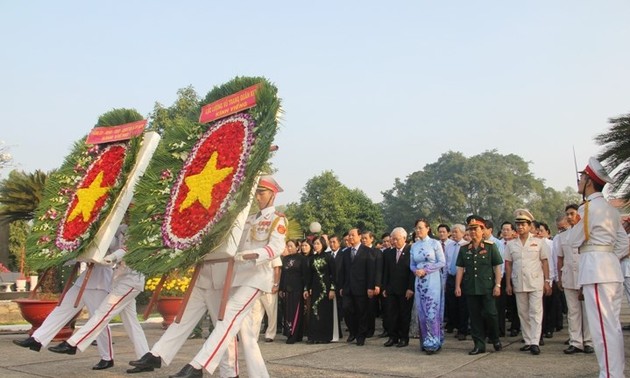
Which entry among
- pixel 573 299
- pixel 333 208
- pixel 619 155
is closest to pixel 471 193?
pixel 333 208

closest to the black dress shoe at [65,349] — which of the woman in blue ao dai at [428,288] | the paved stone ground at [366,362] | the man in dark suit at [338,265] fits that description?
the paved stone ground at [366,362]

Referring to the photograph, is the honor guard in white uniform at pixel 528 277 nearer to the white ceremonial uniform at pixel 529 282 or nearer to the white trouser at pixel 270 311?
the white ceremonial uniform at pixel 529 282

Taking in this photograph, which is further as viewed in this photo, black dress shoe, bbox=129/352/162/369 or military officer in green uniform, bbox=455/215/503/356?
military officer in green uniform, bbox=455/215/503/356

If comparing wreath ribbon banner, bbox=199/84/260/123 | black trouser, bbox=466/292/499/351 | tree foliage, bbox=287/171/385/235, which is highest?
tree foliage, bbox=287/171/385/235

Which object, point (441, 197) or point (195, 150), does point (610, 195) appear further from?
point (441, 197)

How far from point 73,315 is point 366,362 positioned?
345 cm

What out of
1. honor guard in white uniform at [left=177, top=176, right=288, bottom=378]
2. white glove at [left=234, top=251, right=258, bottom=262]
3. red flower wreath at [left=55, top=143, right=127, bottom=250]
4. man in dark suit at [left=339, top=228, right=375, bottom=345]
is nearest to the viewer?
honor guard in white uniform at [left=177, top=176, right=288, bottom=378]

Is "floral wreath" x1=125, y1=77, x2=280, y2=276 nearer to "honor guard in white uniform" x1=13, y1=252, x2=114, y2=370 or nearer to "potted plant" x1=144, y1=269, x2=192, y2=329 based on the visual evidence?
"honor guard in white uniform" x1=13, y1=252, x2=114, y2=370

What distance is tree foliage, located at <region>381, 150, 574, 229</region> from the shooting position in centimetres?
7112

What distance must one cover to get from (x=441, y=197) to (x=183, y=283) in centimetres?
6242

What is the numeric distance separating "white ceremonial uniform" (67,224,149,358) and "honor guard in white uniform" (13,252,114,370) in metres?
0.31

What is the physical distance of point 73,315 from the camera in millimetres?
6836

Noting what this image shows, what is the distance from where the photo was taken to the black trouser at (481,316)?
310 inches

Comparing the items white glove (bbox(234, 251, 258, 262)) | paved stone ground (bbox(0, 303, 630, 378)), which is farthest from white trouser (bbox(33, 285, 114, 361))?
white glove (bbox(234, 251, 258, 262))
